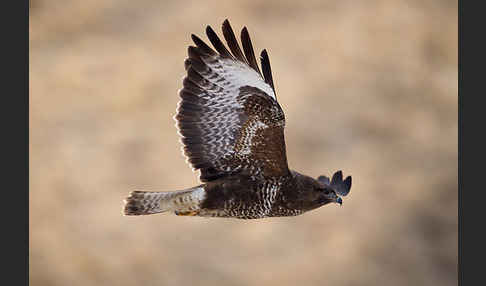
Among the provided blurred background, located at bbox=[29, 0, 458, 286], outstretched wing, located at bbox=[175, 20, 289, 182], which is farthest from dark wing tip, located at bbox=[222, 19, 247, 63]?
blurred background, located at bbox=[29, 0, 458, 286]

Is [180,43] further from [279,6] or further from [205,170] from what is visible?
[205,170]

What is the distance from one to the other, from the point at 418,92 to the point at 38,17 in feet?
14.6

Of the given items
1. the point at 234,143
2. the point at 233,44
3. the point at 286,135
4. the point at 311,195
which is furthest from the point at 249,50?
the point at 286,135

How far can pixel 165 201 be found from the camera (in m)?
3.86

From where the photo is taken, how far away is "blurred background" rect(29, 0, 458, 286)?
→ 716 cm

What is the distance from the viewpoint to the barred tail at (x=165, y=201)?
3791 millimetres

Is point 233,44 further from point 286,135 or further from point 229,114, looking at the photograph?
point 286,135

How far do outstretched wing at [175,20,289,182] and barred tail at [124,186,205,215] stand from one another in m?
0.13

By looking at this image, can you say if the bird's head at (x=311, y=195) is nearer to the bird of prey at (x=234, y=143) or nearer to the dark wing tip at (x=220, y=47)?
the bird of prey at (x=234, y=143)

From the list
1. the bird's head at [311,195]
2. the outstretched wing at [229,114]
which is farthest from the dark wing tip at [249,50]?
the bird's head at [311,195]

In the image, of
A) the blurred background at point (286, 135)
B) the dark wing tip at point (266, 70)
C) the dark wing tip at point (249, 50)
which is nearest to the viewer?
the dark wing tip at point (249, 50)

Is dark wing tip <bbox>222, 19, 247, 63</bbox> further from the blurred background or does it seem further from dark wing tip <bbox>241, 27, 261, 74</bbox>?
the blurred background

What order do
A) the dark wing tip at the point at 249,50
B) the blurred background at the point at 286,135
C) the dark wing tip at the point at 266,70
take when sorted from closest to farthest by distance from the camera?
the dark wing tip at the point at 249,50, the dark wing tip at the point at 266,70, the blurred background at the point at 286,135

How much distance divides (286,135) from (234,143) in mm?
3614
